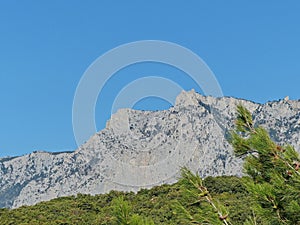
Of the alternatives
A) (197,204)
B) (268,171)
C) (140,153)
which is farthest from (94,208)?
(140,153)

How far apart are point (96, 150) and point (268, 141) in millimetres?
84213

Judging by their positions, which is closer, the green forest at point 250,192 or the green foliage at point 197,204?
the green forest at point 250,192

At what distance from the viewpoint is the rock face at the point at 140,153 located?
7344cm

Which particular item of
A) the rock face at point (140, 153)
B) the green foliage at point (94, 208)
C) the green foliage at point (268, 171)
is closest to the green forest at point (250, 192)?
the green foliage at point (268, 171)

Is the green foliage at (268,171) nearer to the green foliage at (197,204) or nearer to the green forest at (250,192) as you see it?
the green forest at (250,192)

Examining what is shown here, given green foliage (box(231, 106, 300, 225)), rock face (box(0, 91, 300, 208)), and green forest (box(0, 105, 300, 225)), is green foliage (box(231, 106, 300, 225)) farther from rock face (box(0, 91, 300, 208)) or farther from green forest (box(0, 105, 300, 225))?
rock face (box(0, 91, 300, 208))

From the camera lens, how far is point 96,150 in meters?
87.1

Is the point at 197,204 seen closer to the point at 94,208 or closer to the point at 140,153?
the point at 94,208

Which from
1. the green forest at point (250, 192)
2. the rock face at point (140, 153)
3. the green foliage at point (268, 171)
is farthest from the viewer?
the rock face at point (140, 153)

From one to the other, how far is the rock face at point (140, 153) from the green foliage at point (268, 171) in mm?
60117

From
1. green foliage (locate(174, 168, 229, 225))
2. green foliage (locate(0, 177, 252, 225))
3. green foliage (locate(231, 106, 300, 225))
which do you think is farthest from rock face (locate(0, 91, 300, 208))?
green foliage (locate(174, 168, 229, 225))

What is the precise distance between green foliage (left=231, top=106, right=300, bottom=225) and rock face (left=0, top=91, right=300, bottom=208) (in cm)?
6012

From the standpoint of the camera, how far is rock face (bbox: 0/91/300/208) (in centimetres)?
7344

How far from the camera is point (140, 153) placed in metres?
82.5
